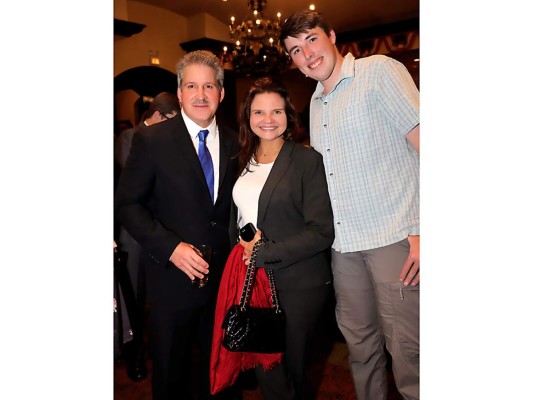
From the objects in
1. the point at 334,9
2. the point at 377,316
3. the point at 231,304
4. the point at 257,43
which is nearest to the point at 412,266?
the point at 377,316

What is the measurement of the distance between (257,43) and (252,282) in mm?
4075

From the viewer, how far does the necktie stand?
1.90 meters

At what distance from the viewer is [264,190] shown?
1.76m

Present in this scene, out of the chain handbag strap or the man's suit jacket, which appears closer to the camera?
the chain handbag strap

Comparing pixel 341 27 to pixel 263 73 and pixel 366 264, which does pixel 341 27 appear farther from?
pixel 366 264

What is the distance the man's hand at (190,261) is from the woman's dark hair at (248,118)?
39 centimetres

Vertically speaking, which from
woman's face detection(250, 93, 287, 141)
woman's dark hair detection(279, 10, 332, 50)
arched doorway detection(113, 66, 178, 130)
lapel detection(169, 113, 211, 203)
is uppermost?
arched doorway detection(113, 66, 178, 130)

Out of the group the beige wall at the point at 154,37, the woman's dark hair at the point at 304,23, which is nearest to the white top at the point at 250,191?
the woman's dark hair at the point at 304,23

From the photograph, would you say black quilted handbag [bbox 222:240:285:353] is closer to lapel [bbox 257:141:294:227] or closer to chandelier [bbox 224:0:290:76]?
lapel [bbox 257:141:294:227]

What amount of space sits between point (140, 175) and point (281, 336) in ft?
2.84

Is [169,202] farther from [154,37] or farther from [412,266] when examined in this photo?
[154,37]

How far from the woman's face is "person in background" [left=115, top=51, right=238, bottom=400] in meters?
0.18

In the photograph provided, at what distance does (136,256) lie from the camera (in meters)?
3.13

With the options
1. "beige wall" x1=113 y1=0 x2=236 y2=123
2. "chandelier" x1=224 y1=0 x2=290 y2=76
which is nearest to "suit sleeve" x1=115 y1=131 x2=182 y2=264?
"chandelier" x1=224 y1=0 x2=290 y2=76
